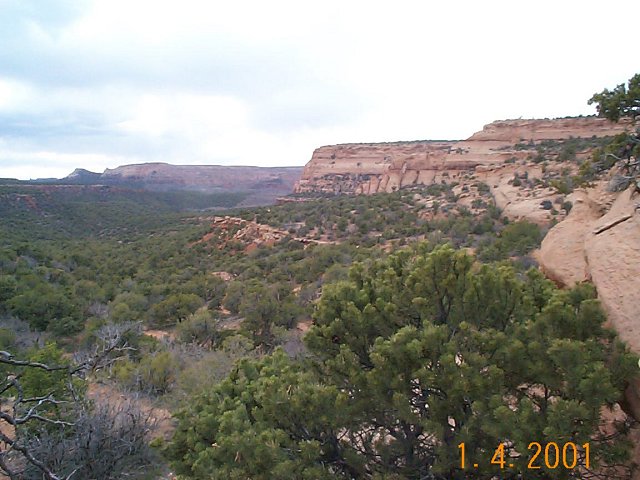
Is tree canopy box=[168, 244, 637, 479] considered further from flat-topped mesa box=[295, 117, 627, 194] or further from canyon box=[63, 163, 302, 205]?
canyon box=[63, 163, 302, 205]

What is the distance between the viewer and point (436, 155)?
49.1m

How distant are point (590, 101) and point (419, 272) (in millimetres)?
4426

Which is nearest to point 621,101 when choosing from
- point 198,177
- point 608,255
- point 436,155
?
point 608,255

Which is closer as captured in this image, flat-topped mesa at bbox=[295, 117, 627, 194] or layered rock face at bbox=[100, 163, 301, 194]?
flat-topped mesa at bbox=[295, 117, 627, 194]

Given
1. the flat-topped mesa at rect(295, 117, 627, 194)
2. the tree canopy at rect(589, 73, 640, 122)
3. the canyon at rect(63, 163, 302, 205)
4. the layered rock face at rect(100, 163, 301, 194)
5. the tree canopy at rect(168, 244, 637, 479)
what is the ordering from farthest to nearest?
the layered rock face at rect(100, 163, 301, 194)
the canyon at rect(63, 163, 302, 205)
the flat-topped mesa at rect(295, 117, 627, 194)
the tree canopy at rect(589, 73, 640, 122)
the tree canopy at rect(168, 244, 637, 479)

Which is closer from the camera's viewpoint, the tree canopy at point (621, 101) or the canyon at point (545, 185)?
the canyon at point (545, 185)

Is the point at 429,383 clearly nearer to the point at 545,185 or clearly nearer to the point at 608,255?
the point at 608,255

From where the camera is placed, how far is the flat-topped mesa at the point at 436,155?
4266cm

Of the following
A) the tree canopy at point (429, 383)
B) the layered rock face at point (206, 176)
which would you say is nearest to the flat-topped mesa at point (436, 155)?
the tree canopy at point (429, 383)

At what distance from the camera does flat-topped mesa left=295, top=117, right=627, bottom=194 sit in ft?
140

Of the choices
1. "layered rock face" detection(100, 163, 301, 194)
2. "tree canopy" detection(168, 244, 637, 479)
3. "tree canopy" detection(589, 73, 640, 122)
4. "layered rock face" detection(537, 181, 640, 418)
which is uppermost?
"layered rock face" detection(100, 163, 301, 194)

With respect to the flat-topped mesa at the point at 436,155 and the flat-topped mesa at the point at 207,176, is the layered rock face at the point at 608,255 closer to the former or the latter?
the flat-topped mesa at the point at 436,155

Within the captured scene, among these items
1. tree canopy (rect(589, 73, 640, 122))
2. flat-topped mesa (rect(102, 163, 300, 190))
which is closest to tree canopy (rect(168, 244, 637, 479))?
tree canopy (rect(589, 73, 640, 122))

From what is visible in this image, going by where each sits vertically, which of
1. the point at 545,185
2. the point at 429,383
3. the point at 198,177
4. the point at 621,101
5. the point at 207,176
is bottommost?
the point at 429,383
